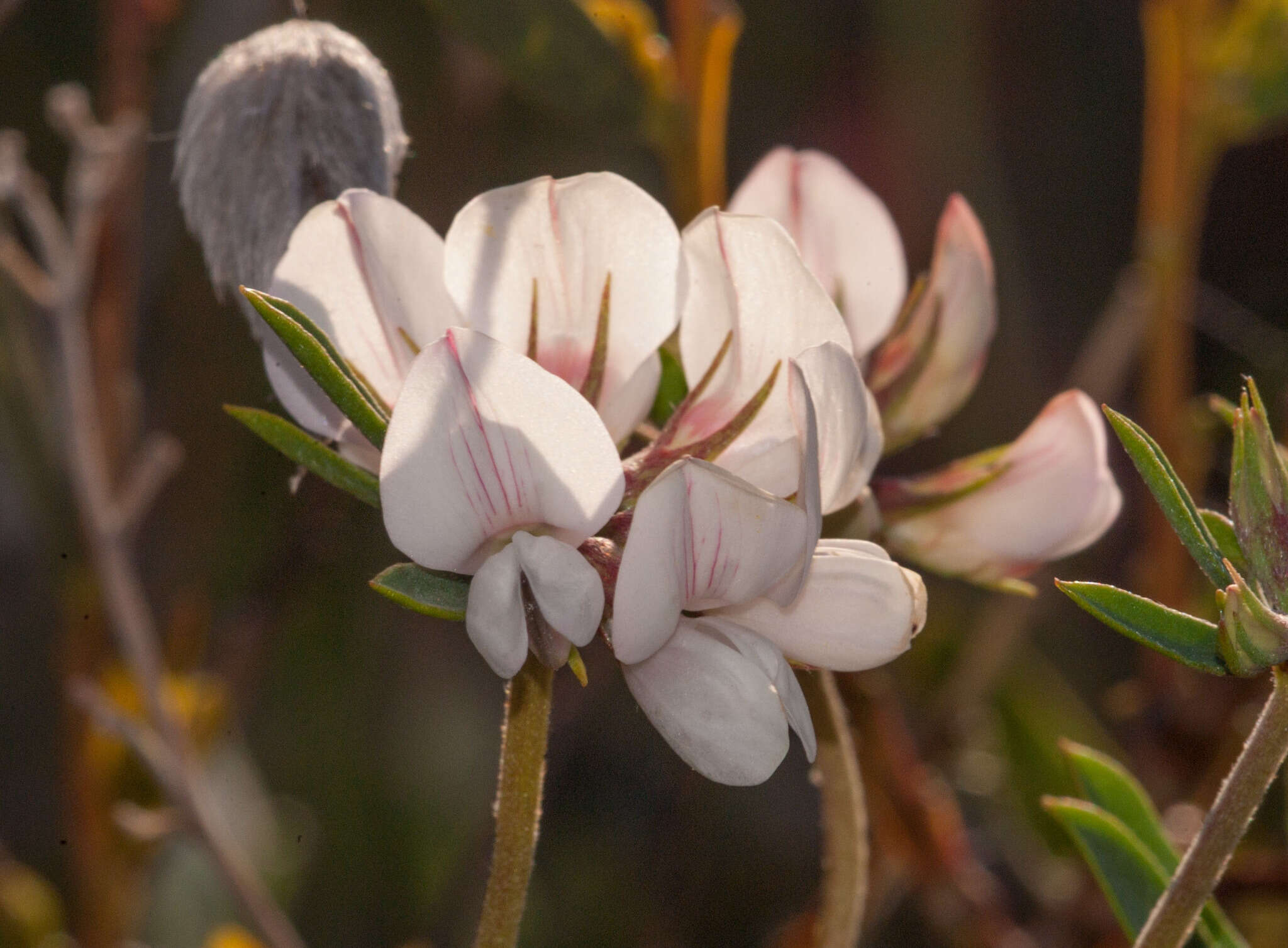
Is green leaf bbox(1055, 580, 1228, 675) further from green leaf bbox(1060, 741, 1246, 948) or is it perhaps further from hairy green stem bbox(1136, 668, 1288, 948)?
green leaf bbox(1060, 741, 1246, 948)

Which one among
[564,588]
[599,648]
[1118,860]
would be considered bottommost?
[599,648]

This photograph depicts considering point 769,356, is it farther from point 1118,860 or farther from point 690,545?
point 1118,860

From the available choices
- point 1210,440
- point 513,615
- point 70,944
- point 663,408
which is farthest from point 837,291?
point 70,944

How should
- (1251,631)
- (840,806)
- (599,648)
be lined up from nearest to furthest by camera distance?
1. (1251,631)
2. (840,806)
3. (599,648)

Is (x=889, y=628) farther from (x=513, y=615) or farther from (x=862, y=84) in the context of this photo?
(x=862, y=84)

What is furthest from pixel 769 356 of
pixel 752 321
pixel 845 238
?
pixel 845 238

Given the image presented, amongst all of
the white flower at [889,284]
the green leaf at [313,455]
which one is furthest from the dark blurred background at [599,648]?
the green leaf at [313,455]

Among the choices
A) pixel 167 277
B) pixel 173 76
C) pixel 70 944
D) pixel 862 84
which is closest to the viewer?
pixel 70 944
